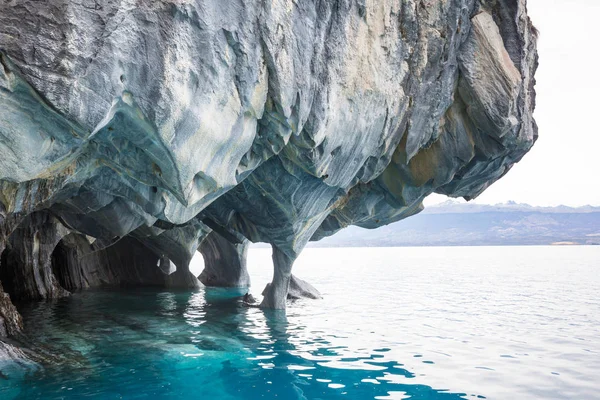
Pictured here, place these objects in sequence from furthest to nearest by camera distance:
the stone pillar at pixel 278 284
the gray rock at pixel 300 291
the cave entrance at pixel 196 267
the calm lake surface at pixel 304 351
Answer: the cave entrance at pixel 196 267, the gray rock at pixel 300 291, the stone pillar at pixel 278 284, the calm lake surface at pixel 304 351

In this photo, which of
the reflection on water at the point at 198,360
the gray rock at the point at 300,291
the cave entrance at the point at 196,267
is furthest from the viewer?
the cave entrance at the point at 196,267

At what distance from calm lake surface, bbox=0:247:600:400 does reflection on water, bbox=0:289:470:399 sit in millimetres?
32

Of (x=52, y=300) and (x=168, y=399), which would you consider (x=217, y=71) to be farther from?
(x=52, y=300)

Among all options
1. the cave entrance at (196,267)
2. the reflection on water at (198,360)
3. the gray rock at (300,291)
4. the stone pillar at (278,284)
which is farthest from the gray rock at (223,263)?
the reflection on water at (198,360)

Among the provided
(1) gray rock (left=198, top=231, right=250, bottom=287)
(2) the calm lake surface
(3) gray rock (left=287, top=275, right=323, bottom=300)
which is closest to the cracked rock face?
(2) the calm lake surface

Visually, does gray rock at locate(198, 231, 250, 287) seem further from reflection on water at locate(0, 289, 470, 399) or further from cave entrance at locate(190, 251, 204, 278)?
reflection on water at locate(0, 289, 470, 399)

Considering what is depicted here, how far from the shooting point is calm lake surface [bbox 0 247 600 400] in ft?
32.7

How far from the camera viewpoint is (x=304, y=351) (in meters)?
13.3

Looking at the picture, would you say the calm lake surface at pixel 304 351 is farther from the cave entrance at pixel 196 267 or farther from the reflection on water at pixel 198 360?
the cave entrance at pixel 196 267

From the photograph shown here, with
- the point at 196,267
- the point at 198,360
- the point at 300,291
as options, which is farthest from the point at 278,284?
the point at 196,267

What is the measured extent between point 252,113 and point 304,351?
636 centimetres

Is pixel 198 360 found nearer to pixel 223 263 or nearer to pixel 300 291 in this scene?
pixel 300 291

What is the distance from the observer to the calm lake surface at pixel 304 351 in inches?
392

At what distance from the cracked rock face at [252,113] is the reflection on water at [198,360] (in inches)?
128
